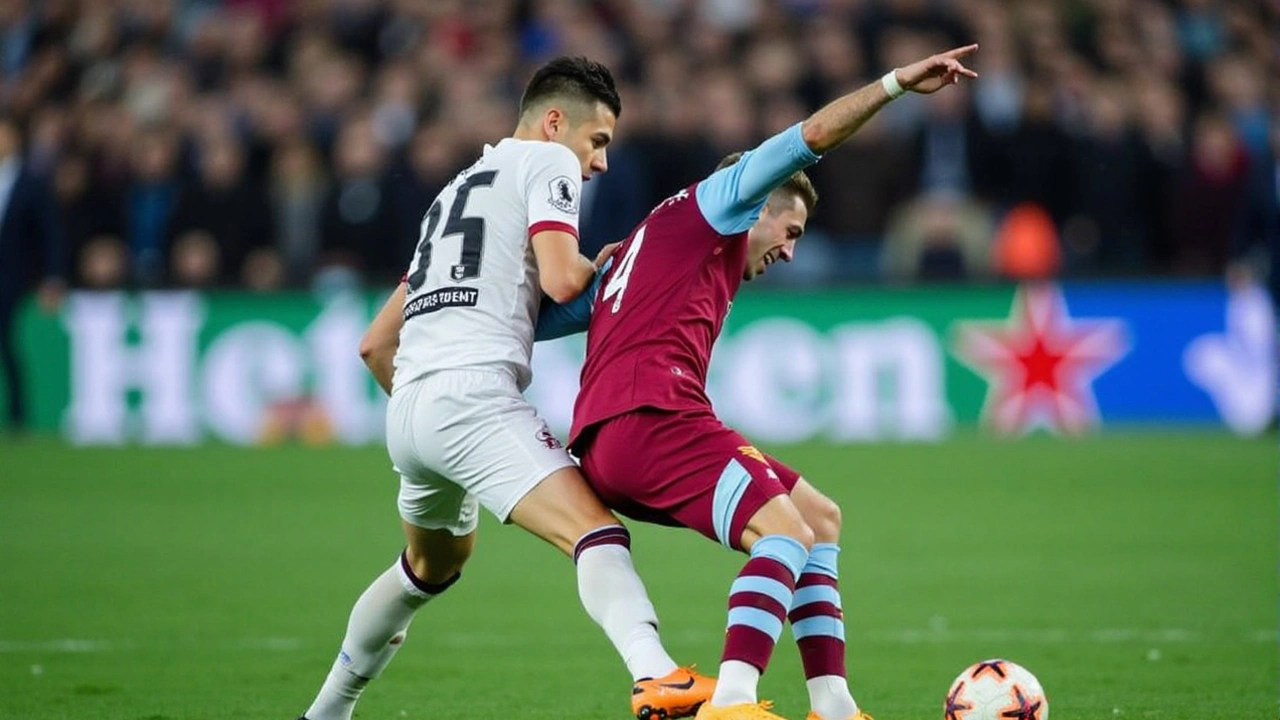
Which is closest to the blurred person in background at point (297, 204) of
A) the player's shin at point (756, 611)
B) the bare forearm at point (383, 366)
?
the bare forearm at point (383, 366)

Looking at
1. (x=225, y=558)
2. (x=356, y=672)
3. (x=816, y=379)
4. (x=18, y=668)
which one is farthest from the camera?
(x=816, y=379)

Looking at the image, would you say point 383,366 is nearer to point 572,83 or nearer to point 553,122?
point 553,122

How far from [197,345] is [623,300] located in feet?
38.7

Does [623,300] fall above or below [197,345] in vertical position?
below

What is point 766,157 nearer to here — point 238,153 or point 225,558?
point 225,558

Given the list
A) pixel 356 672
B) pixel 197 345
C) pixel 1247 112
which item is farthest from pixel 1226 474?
pixel 356 672

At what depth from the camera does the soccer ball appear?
6086 mm

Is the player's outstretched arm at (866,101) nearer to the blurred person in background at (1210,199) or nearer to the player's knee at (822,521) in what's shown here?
the player's knee at (822,521)

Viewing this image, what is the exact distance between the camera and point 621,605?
18.8ft

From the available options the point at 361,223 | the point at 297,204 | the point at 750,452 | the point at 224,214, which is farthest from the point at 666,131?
the point at 750,452

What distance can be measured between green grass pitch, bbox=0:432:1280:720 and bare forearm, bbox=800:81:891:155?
2.27 meters

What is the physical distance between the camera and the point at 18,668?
8094mm

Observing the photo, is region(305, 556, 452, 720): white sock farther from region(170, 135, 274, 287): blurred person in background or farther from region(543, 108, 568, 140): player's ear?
region(170, 135, 274, 287): blurred person in background

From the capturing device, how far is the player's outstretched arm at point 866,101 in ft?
18.9
